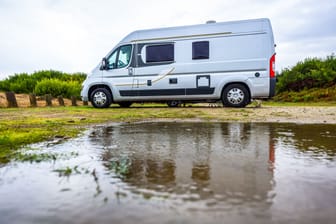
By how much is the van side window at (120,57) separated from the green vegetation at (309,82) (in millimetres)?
8696

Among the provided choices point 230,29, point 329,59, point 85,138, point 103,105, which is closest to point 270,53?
point 230,29

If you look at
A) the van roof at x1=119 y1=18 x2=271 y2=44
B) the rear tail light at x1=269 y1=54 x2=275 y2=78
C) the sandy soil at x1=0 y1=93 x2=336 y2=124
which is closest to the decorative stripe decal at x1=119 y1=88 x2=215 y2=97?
the van roof at x1=119 y1=18 x2=271 y2=44

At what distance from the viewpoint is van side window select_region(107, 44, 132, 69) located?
9492mm

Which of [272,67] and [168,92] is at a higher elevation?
[272,67]

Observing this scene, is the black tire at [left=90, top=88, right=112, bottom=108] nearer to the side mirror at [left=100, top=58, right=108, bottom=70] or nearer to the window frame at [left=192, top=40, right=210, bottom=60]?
the side mirror at [left=100, top=58, right=108, bottom=70]

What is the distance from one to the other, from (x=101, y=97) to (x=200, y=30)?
3.68 metres

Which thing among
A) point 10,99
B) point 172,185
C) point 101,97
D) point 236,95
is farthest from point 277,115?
point 10,99

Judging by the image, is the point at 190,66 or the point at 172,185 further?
the point at 190,66

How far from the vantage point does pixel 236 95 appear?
28.5 ft

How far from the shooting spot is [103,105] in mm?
9688

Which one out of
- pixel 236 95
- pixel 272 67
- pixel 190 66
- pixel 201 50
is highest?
pixel 201 50

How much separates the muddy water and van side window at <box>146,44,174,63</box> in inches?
277

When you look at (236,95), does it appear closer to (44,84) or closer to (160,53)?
(160,53)

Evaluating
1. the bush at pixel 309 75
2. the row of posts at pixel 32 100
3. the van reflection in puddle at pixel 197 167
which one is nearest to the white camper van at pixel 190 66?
the row of posts at pixel 32 100
